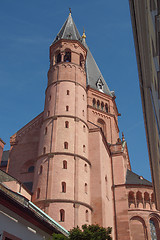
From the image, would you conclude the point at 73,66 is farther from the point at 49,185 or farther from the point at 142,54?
the point at 142,54

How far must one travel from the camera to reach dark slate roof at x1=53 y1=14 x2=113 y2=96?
39531 mm

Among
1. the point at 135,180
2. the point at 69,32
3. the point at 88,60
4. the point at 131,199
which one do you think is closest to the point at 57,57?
the point at 69,32

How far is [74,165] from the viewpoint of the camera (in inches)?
1145

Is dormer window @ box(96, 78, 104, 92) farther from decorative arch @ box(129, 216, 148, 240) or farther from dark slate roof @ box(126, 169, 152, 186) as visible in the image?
decorative arch @ box(129, 216, 148, 240)

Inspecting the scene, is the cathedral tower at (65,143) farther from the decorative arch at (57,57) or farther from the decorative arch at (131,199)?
the decorative arch at (131,199)

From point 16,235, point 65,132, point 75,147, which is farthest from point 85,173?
point 16,235

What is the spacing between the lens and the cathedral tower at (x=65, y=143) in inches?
1045

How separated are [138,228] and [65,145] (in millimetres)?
13212

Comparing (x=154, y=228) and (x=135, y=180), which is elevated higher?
(x=135, y=180)

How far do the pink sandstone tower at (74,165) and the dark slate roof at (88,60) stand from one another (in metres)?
0.27

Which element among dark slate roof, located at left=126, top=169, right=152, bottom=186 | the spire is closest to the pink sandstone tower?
dark slate roof, located at left=126, top=169, right=152, bottom=186

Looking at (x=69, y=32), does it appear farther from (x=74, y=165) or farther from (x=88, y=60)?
(x=88, y=60)

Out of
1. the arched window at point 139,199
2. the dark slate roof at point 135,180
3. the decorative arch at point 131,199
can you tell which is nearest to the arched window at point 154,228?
the arched window at point 139,199

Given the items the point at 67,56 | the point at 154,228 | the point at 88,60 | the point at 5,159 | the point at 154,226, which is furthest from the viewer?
the point at 88,60
